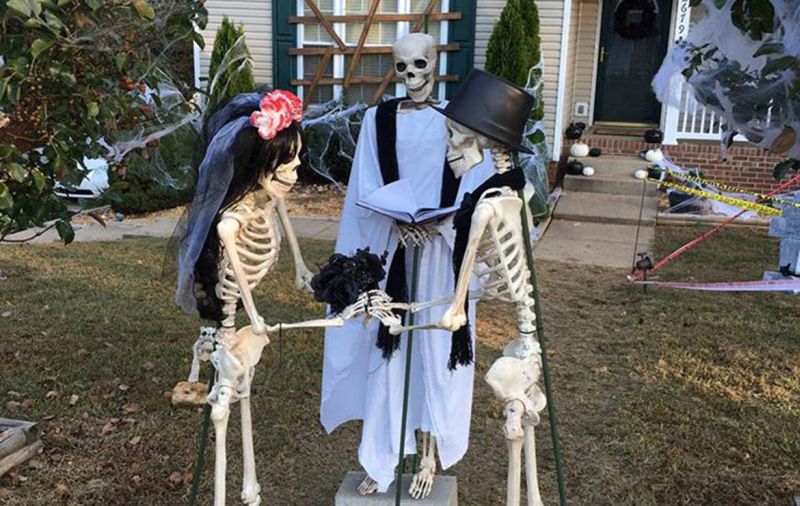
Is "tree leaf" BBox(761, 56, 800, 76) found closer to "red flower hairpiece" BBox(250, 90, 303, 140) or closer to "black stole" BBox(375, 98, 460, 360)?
"black stole" BBox(375, 98, 460, 360)

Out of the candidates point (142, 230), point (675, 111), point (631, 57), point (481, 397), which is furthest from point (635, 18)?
point (481, 397)

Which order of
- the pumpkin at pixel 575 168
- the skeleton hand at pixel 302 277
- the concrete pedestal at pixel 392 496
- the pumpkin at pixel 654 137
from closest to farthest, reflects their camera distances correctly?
the skeleton hand at pixel 302 277 < the concrete pedestal at pixel 392 496 < the pumpkin at pixel 575 168 < the pumpkin at pixel 654 137

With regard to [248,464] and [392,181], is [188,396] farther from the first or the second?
[392,181]

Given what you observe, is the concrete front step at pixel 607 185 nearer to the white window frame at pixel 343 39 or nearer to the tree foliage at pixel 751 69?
the white window frame at pixel 343 39

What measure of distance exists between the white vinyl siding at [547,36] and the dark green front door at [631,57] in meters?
1.70

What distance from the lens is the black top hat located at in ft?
7.71

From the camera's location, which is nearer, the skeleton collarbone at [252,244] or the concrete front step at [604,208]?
the skeleton collarbone at [252,244]

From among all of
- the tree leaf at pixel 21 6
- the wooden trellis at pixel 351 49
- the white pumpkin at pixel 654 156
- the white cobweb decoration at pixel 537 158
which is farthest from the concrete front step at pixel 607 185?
the tree leaf at pixel 21 6

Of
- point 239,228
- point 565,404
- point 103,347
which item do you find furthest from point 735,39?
point 103,347

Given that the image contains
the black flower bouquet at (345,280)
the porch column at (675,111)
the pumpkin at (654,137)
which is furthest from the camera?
the pumpkin at (654,137)

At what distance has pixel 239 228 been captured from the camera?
8.27ft

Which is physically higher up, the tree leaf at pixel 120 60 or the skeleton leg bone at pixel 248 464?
the tree leaf at pixel 120 60

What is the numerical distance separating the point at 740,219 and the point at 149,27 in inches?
319

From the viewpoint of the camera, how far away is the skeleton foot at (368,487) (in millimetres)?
3263
